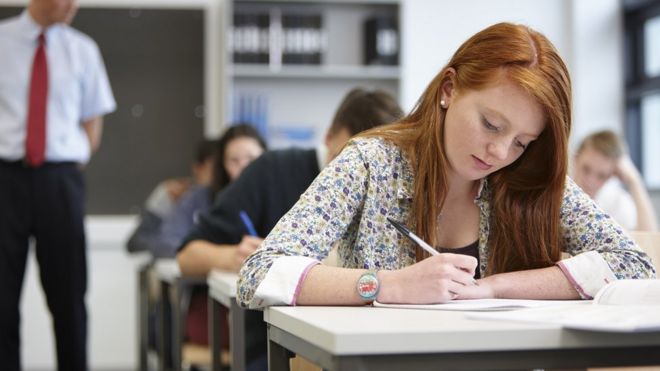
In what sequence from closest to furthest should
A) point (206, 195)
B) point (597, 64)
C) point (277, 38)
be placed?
point (206, 195), point (277, 38), point (597, 64)

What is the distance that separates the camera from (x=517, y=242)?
187cm

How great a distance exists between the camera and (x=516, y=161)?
191 centimetres

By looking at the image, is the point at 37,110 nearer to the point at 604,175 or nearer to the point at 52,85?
the point at 52,85

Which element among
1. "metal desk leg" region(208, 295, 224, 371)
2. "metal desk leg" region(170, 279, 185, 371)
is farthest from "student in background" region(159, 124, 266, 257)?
"metal desk leg" region(208, 295, 224, 371)

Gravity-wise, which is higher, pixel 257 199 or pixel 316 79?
pixel 316 79

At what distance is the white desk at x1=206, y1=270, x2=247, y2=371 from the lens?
2104 mm

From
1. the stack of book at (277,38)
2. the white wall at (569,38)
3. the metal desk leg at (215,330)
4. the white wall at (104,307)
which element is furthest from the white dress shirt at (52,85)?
the white wall at (569,38)

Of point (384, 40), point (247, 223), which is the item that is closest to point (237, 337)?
point (247, 223)

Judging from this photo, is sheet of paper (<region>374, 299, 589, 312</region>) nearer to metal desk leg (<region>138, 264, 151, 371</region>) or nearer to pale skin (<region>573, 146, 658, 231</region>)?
pale skin (<region>573, 146, 658, 231</region>)

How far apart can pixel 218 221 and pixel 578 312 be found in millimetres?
1739

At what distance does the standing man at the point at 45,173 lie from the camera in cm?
347

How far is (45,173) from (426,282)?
2.40 m

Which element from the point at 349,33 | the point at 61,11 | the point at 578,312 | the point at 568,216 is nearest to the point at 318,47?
the point at 349,33

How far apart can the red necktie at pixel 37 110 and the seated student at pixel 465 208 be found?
2009 mm
